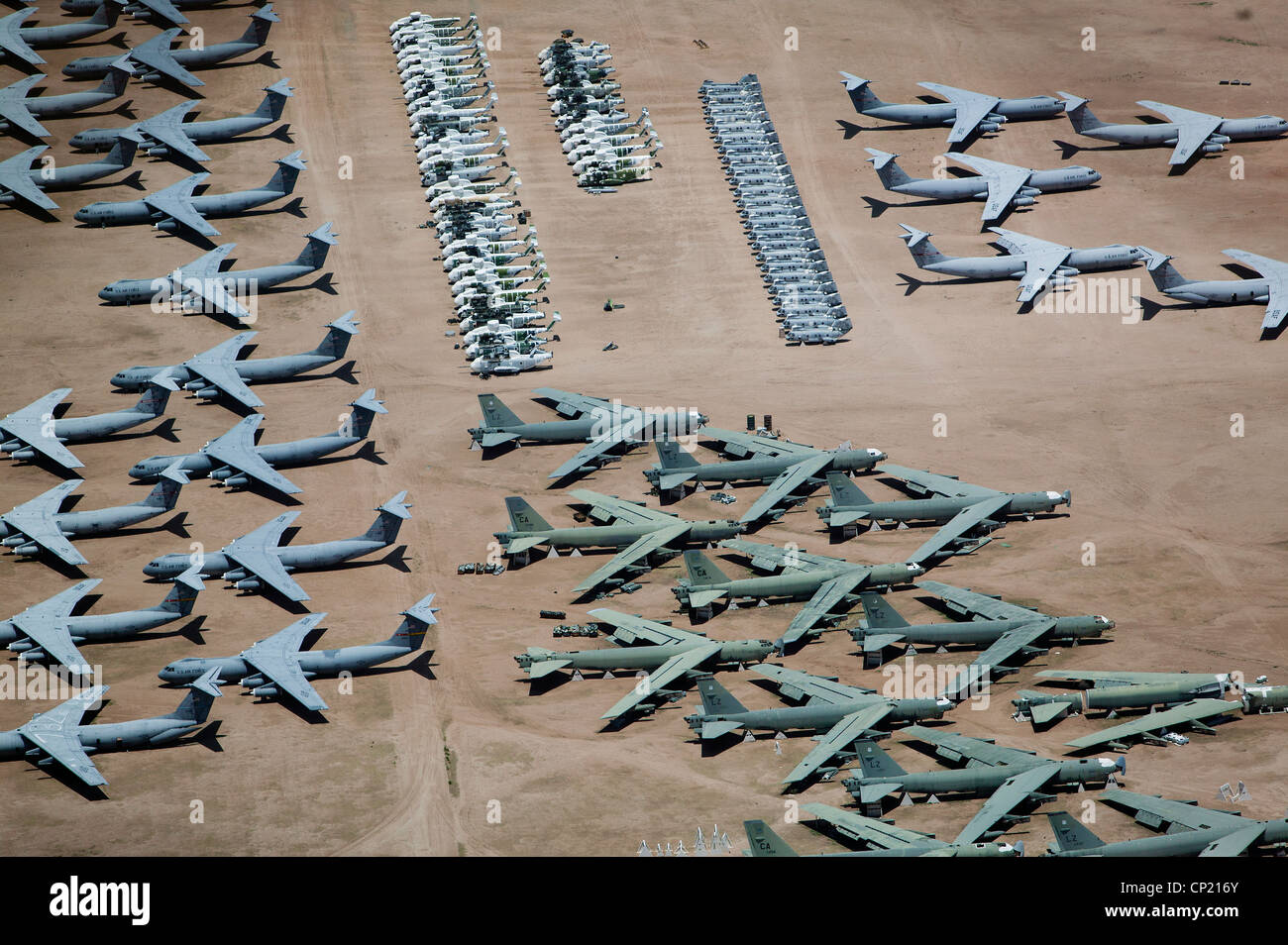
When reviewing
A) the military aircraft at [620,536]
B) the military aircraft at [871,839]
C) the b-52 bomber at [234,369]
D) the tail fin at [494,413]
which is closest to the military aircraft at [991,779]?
the military aircraft at [871,839]

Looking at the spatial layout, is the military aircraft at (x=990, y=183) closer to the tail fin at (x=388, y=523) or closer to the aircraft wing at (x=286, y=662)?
the tail fin at (x=388, y=523)

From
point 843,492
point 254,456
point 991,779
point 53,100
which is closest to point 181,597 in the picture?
point 254,456

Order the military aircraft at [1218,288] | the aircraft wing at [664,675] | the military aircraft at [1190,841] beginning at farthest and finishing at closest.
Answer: the military aircraft at [1218,288] < the aircraft wing at [664,675] < the military aircraft at [1190,841]

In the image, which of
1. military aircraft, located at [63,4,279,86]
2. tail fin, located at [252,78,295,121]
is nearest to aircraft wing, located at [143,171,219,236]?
tail fin, located at [252,78,295,121]

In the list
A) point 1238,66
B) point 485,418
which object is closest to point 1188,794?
point 485,418

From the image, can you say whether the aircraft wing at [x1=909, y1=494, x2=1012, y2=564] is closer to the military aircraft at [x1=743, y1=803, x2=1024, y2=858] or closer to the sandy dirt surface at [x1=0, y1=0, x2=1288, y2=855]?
the sandy dirt surface at [x1=0, y1=0, x2=1288, y2=855]

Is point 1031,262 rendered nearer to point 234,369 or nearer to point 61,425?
point 234,369

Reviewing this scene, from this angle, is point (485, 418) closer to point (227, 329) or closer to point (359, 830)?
point (227, 329)
